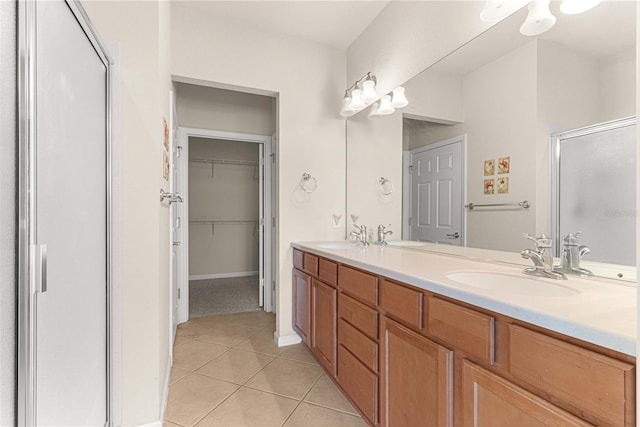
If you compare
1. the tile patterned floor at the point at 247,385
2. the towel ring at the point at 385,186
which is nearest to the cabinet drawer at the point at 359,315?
the tile patterned floor at the point at 247,385

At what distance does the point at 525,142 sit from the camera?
1398 mm

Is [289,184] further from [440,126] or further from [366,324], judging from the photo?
[366,324]

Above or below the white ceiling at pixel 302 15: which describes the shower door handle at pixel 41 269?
below

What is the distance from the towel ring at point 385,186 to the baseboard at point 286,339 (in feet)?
4.63

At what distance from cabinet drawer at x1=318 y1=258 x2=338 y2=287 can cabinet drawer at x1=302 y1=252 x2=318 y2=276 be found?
7 cm

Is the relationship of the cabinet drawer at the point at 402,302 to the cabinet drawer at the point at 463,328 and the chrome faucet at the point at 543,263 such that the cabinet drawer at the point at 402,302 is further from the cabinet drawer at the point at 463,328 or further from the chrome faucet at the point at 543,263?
the chrome faucet at the point at 543,263

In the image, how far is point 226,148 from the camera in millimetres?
5352

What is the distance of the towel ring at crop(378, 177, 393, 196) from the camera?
2.38m

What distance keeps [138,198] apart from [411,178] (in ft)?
5.33

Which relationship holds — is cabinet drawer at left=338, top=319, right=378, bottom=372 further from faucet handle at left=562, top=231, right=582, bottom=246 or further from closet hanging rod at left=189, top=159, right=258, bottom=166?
closet hanging rod at left=189, top=159, right=258, bottom=166

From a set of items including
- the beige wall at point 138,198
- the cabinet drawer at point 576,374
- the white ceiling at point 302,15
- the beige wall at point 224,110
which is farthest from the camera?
the beige wall at point 224,110

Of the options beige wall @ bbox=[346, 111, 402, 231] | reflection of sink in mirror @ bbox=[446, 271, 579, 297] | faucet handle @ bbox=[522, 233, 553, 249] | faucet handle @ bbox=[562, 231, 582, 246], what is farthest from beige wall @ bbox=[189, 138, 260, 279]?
faucet handle @ bbox=[562, 231, 582, 246]

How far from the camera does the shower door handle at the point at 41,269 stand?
2.68 feet

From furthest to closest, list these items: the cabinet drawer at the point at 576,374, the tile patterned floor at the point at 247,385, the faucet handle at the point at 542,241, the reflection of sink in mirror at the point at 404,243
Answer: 1. the reflection of sink in mirror at the point at 404,243
2. the tile patterned floor at the point at 247,385
3. the faucet handle at the point at 542,241
4. the cabinet drawer at the point at 576,374
